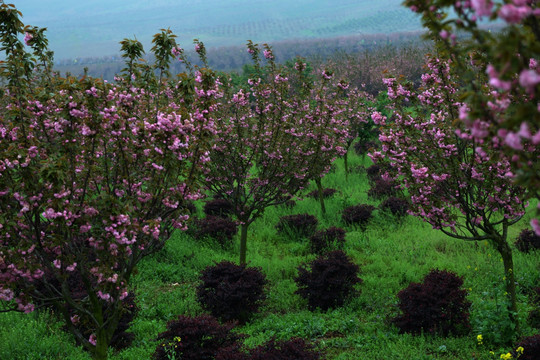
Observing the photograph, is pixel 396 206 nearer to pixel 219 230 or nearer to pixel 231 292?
pixel 219 230

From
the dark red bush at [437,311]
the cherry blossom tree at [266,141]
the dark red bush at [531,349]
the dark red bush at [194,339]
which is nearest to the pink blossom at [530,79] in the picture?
the dark red bush at [531,349]

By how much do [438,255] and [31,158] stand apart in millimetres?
8198

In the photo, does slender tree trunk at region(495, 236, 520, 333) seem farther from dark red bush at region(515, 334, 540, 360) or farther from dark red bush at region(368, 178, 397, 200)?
dark red bush at region(368, 178, 397, 200)

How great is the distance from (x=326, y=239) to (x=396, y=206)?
293cm

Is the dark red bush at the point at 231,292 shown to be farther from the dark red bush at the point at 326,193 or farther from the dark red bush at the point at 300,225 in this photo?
the dark red bush at the point at 326,193

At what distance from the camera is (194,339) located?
217 inches

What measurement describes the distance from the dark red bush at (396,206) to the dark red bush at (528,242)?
10.6 ft

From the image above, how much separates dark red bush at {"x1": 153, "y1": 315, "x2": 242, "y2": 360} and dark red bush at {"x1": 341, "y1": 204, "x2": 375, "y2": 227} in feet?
22.5

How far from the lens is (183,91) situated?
15.9 ft

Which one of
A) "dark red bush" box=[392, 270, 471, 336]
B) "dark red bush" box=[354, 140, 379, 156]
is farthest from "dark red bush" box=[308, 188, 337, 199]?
"dark red bush" box=[392, 270, 471, 336]

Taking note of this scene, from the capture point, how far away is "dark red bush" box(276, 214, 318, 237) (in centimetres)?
1147

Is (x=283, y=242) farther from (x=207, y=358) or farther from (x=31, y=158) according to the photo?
(x=31, y=158)

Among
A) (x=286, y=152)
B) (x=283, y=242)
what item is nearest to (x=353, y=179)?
(x=283, y=242)

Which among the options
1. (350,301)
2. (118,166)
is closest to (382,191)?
(350,301)
